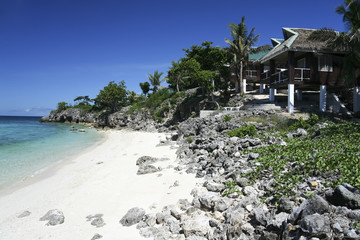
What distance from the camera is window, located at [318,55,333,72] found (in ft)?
61.2

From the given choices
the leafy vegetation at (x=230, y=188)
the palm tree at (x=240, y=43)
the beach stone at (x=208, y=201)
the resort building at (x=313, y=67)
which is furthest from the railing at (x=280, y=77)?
the beach stone at (x=208, y=201)

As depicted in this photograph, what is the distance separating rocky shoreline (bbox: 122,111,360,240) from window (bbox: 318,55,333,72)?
624 inches

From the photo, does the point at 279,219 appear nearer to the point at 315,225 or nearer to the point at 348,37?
the point at 315,225

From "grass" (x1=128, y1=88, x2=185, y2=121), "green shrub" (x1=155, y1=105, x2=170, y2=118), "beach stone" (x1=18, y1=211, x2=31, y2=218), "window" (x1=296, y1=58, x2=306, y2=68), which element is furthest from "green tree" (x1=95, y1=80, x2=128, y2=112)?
"beach stone" (x1=18, y1=211, x2=31, y2=218)

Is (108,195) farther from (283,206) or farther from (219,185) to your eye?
(283,206)

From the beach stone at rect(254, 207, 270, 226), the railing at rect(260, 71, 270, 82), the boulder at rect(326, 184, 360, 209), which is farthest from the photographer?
the railing at rect(260, 71, 270, 82)

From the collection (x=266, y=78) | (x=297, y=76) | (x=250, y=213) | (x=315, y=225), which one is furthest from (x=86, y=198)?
(x=266, y=78)

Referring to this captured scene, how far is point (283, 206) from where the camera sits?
174 inches

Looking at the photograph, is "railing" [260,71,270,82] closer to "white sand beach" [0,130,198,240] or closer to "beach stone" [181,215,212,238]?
"white sand beach" [0,130,198,240]

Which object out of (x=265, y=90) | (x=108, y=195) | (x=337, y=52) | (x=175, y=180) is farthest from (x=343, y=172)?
(x=265, y=90)

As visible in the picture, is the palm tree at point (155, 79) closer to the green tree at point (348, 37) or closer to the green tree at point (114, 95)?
the green tree at point (114, 95)

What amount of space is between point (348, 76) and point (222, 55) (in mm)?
13294

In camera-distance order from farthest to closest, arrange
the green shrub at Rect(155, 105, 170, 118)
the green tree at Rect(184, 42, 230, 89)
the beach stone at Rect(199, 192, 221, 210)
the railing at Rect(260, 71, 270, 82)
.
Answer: the green shrub at Rect(155, 105, 170, 118), the green tree at Rect(184, 42, 230, 89), the railing at Rect(260, 71, 270, 82), the beach stone at Rect(199, 192, 221, 210)

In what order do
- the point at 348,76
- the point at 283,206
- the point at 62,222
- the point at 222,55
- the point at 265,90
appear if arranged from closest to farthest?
the point at 283,206 → the point at 62,222 → the point at 348,76 → the point at 222,55 → the point at 265,90
